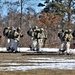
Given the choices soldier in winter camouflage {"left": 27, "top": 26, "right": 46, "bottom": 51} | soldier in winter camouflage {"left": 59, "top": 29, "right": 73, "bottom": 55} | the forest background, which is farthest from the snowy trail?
the forest background

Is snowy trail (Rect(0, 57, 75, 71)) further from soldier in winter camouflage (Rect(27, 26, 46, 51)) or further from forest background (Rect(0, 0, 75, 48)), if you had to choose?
forest background (Rect(0, 0, 75, 48))

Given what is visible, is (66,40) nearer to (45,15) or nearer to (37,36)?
(37,36)

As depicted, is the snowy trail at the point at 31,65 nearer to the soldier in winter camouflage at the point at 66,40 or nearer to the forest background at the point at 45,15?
the soldier in winter camouflage at the point at 66,40

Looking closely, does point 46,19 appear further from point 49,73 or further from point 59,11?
point 49,73

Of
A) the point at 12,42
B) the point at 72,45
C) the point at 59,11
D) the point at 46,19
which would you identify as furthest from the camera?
the point at 59,11

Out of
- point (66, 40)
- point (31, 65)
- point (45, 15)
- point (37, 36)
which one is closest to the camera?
point (31, 65)

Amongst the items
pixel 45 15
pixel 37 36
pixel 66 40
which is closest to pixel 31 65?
pixel 66 40

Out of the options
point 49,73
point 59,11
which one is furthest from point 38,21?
point 49,73

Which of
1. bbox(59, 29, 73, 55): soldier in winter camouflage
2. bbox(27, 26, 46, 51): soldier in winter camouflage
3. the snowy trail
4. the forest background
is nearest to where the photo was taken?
the snowy trail

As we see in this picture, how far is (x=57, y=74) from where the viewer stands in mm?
14180

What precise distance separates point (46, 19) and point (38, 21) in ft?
4.53

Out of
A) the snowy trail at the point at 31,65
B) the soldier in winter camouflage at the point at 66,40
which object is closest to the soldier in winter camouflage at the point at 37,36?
the soldier in winter camouflage at the point at 66,40

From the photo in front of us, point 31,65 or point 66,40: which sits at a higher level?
point 66,40

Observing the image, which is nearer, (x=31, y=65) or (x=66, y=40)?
(x=31, y=65)
